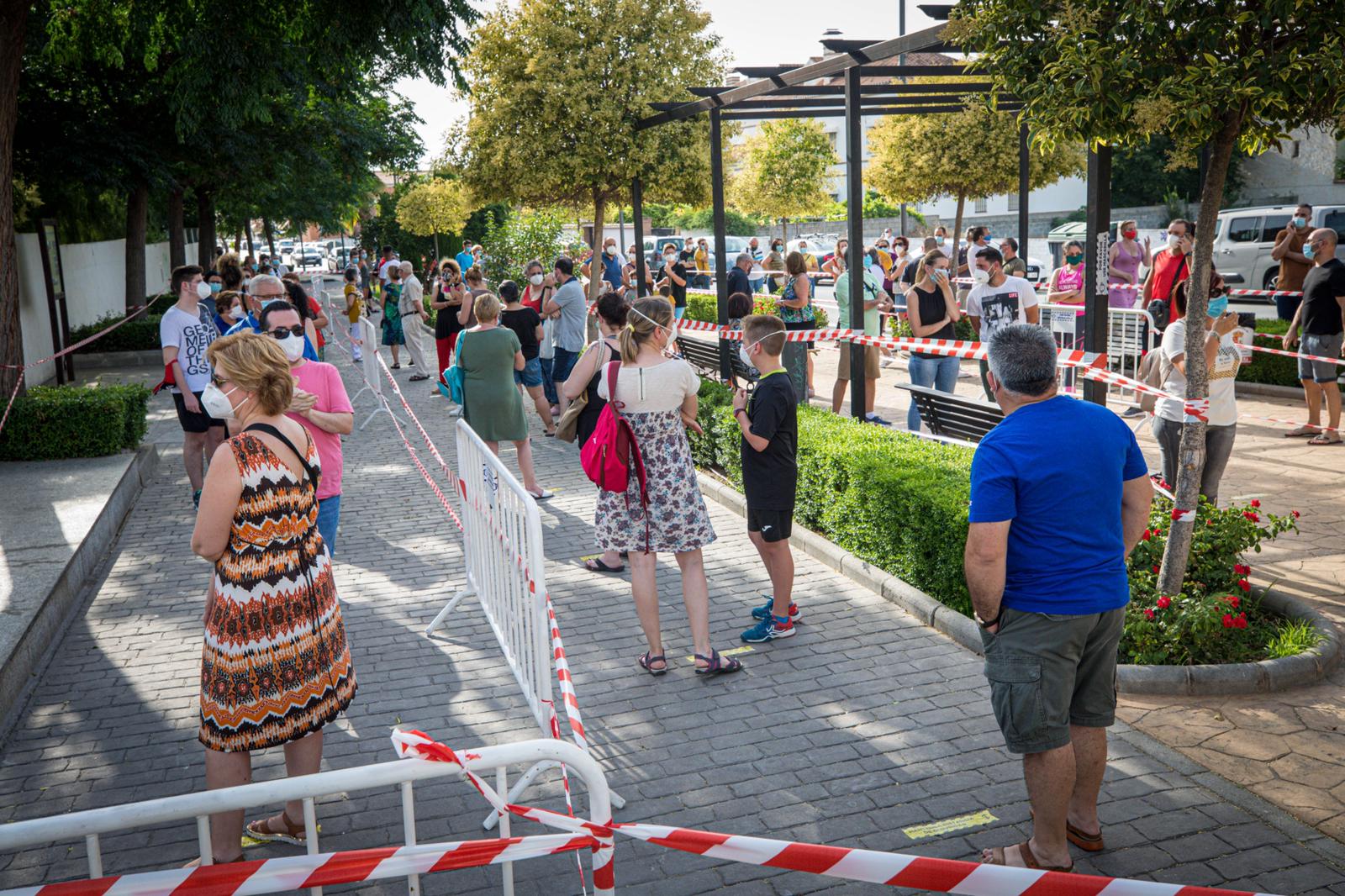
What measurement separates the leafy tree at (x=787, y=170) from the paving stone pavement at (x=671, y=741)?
2720cm

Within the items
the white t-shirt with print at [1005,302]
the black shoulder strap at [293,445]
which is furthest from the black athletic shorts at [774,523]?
the white t-shirt with print at [1005,302]

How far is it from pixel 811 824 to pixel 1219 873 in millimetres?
1428

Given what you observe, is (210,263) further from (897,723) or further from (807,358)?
(897,723)

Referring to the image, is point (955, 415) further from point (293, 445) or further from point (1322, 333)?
point (293, 445)

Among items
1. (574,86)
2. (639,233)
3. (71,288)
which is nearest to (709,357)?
(639,233)

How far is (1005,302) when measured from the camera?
1014cm

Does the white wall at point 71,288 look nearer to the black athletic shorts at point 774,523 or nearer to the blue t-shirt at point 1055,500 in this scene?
the black athletic shorts at point 774,523

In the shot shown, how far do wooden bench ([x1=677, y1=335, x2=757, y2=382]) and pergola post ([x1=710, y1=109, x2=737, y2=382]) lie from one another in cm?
7

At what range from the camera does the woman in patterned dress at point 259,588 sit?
12.2 feet

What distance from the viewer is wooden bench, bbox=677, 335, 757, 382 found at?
38.5ft

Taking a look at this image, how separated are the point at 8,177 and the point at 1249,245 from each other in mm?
23668

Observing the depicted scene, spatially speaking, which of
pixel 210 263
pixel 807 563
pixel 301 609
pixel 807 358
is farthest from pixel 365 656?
pixel 210 263

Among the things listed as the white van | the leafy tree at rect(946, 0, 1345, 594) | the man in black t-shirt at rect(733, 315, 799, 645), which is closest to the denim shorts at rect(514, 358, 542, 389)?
the man in black t-shirt at rect(733, 315, 799, 645)

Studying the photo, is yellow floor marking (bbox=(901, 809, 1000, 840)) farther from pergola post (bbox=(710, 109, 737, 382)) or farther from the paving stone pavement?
pergola post (bbox=(710, 109, 737, 382))
